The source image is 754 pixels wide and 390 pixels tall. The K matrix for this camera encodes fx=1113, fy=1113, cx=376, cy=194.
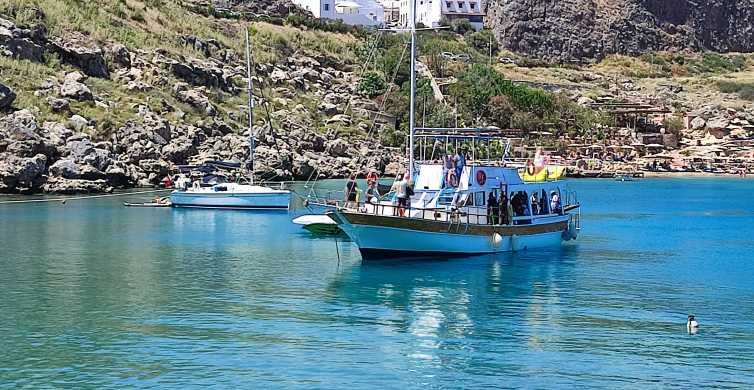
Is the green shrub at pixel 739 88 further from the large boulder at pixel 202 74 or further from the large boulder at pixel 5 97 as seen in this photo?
the large boulder at pixel 5 97

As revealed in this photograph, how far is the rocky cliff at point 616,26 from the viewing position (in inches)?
5802

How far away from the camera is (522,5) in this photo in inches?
5886

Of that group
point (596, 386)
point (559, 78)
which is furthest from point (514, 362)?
point (559, 78)

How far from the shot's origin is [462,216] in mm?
37125

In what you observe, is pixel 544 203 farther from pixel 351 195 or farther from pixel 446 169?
pixel 351 195

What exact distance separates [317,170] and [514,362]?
5695 cm

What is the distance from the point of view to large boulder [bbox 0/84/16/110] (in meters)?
71.9

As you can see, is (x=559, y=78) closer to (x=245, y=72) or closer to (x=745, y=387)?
(x=245, y=72)

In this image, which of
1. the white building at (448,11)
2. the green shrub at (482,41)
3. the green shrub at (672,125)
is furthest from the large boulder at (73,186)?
the white building at (448,11)

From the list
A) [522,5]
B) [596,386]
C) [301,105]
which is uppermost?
[522,5]

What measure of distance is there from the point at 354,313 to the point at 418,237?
8237mm

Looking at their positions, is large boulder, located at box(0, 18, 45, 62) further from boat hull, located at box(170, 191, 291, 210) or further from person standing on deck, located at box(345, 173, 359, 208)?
person standing on deck, located at box(345, 173, 359, 208)

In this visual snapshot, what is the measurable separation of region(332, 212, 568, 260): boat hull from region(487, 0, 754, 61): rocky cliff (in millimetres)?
110972

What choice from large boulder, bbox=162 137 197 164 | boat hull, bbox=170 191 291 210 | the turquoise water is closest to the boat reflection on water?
the turquoise water
